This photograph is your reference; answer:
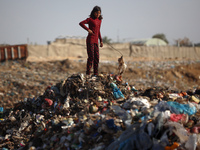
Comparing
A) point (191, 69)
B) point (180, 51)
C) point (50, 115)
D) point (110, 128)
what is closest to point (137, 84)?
point (191, 69)

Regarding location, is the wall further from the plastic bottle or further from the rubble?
the plastic bottle

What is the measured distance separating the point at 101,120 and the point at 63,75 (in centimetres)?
813

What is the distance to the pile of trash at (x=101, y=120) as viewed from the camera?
2.35 metres

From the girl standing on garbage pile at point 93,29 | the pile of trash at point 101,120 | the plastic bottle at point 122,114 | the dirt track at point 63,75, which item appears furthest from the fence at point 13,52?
the plastic bottle at point 122,114

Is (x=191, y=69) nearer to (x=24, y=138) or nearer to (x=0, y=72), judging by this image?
(x=0, y=72)

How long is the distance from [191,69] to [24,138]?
42.4 ft

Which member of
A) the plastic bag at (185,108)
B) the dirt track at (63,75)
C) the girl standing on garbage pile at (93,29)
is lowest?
the dirt track at (63,75)

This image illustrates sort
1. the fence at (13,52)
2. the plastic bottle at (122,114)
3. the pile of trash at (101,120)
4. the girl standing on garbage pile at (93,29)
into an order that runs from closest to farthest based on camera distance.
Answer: the pile of trash at (101,120)
the plastic bottle at (122,114)
the girl standing on garbage pile at (93,29)
the fence at (13,52)

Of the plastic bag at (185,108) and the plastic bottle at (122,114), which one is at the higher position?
the plastic bag at (185,108)

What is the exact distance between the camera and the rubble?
2354 mm

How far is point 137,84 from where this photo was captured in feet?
32.9

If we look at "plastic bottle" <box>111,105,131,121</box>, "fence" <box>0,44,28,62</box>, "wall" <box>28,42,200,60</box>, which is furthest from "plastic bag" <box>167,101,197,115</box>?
"fence" <box>0,44,28,62</box>

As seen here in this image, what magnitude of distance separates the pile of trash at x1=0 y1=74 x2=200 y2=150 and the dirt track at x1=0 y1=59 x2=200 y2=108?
3826 mm

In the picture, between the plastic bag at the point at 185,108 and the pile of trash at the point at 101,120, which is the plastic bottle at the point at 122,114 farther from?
the plastic bag at the point at 185,108
